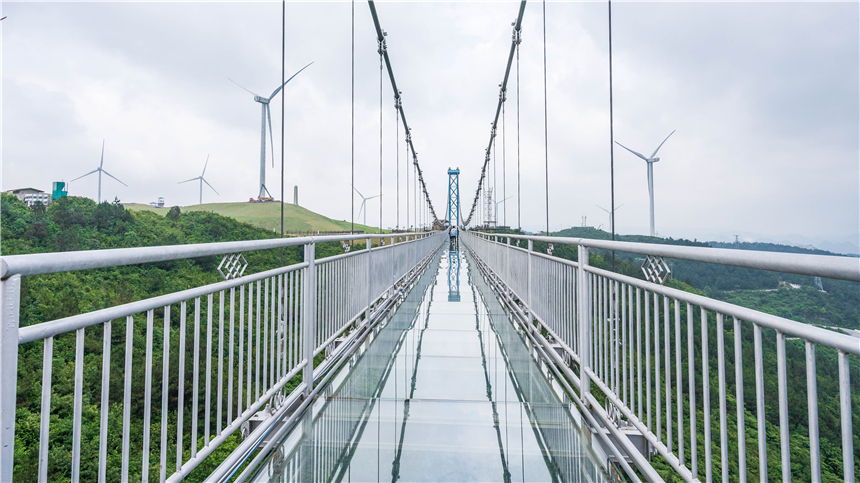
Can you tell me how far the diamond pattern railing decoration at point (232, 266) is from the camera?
1622 millimetres

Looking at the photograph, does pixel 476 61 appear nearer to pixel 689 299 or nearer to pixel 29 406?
pixel 29 406

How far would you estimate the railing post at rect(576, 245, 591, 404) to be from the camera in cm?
216

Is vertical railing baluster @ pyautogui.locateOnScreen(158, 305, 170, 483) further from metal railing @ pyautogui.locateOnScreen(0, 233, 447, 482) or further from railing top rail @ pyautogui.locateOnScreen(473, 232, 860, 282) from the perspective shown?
railing top rail @ pyautogui.locateOnScreen(473, 232, 860, 282)

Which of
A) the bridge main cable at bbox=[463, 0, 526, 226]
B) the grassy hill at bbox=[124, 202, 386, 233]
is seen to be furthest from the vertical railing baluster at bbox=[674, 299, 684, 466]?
the grassy hill at bbox=[124, 202, 386, 233]

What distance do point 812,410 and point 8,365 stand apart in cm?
157

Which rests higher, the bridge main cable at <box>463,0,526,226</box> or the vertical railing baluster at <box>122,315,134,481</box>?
the bridge main cable at <box>463,0,526,226</box>

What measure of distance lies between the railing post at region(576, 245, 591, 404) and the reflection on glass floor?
157 millimetres

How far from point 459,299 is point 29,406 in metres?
6.43

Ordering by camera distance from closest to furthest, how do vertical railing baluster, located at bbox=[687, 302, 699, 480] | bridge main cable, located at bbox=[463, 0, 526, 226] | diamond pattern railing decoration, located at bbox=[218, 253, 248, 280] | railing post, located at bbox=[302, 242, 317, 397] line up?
vertical railing baluster, located at bbox=[687, 302, 699, 480]
diamond pattern railing decoration, located at bbox=[218, 253, 248, 280]
railing post, located at bbox=[302, 242, 317, 397]
bridge main cable, located at bbox=[463, 0, 526, 226]

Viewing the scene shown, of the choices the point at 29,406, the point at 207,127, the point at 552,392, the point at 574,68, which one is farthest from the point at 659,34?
the point at 207,127

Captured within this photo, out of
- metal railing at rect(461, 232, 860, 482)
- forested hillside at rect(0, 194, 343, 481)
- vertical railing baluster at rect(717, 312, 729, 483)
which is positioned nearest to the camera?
metal railing at rect(461, 232, 860, 482)

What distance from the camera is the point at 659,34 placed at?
13.8 meters

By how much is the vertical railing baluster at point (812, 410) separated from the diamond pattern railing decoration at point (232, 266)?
5.57 ft

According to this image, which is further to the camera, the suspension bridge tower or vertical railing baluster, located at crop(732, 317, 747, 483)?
the suspension bridge tower
